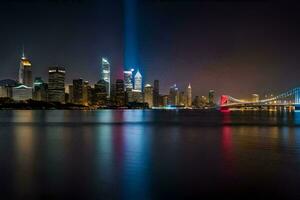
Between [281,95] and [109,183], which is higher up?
[281,95]

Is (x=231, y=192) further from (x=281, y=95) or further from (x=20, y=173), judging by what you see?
(x=281, y=95)

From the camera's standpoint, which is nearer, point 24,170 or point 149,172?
point 149,172

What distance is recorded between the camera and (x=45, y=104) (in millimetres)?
161500

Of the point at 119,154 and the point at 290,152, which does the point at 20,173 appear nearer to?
the point at 119,154

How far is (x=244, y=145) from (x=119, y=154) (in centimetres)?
930

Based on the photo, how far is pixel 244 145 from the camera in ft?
86.7

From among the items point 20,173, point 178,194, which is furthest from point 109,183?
point 20,173

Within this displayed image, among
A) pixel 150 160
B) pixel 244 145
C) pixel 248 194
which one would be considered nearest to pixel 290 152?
pixel 244 145

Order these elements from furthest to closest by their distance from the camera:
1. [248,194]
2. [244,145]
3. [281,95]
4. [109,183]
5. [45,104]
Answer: [45,104]
[281,95]
[244,145]
[109,183]
[248,194]

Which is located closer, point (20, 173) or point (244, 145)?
point (20, 173)

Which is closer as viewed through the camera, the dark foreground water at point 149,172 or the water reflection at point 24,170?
the dark foreground water at point 149,172

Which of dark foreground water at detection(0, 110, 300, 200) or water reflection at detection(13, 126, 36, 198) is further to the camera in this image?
water reflection at detection(13, 126, 36, 198)

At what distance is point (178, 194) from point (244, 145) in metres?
15.3

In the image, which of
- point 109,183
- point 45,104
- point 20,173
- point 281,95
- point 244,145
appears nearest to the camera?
point 109,183
